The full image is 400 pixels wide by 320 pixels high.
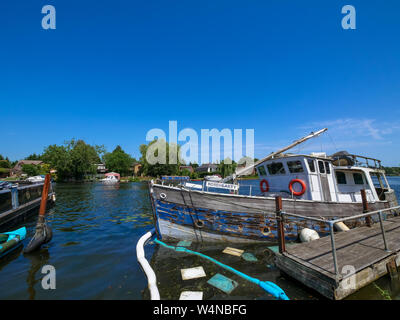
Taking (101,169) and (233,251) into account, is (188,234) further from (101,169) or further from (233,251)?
(101,169)

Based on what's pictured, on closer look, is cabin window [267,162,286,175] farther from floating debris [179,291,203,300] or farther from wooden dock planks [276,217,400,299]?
floating debris [179,291,203,300]

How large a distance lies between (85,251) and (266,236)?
8.41 meters

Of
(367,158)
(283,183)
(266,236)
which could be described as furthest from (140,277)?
(367,158)

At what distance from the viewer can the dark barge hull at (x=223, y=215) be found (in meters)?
8.18

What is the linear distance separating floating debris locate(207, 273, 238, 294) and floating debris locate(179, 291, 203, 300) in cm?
61

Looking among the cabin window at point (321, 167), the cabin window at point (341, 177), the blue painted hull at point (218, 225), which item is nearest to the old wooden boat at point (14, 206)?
the blue painted hull at point (218, 225)

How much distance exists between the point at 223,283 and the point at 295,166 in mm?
7330

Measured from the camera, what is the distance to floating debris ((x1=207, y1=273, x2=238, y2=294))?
514 cm

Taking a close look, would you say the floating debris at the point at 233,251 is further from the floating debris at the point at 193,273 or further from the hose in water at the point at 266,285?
the floating debris at the point at 193,273

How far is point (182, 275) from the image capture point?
5910 millimetres

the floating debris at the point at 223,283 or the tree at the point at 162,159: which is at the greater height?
the tree at the point at 162,159

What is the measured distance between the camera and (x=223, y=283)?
5.40 metres

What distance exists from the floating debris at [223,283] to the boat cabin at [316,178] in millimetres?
5377
